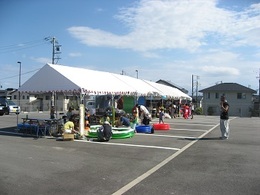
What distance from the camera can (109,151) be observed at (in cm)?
1016

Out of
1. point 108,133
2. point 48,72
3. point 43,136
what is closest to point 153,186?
point 108,133

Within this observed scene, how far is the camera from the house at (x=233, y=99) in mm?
56375

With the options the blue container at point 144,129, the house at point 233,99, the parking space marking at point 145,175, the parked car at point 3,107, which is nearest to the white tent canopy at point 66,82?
the blue container at point 144,129

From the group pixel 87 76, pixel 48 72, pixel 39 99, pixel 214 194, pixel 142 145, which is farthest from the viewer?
pixel 39 99

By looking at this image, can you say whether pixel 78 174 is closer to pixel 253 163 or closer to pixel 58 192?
pixel 58 192

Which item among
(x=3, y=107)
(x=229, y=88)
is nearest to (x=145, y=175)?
(x=3, y=107)

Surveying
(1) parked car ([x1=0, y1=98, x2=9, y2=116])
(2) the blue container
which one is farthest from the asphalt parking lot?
(1) parked car ([x1=0, y1=98, x2=9, y2=116])

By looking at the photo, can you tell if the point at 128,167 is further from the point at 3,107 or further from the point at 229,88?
the point at 229,88

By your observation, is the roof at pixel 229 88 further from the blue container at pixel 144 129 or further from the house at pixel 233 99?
the blue container at pixel 144 129

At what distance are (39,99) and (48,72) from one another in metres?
40.2

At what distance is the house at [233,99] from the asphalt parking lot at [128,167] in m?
46.7

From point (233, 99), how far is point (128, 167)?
5307 centimetres

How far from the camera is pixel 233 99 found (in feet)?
187

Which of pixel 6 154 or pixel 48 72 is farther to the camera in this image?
pixel 48 72
